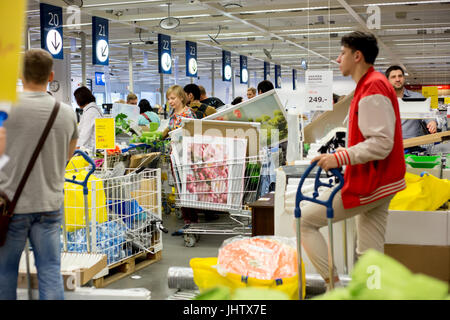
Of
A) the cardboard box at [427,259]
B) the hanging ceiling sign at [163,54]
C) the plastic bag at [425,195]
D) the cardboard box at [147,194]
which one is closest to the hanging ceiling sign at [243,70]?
the hanging ceiling sign at [163,54]

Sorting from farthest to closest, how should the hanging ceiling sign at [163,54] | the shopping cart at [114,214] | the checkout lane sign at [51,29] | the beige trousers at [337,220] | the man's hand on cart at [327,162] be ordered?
the hanging ceiling sign at [163,54], the checkout lane sign at [51,29], the shopping cart at [114,214], the beige trousers at [337,220], the man's hand on cart at [327,162]

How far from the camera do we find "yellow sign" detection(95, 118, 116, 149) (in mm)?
5316

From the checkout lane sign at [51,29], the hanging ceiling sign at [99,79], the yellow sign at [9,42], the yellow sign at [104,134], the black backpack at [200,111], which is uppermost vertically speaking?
the hanging ceiling sign at [99,79]

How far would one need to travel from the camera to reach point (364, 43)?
2.90 metres

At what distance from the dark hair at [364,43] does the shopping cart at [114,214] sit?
215cm

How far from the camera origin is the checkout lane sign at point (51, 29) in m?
9.61

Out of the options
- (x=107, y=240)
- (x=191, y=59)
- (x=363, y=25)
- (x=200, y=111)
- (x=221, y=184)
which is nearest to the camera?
(x=107, y=240)

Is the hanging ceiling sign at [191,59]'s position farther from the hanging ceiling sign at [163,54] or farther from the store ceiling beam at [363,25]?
the store ceiling beam at [363,25]

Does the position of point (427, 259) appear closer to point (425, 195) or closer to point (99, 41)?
point (425, 195)

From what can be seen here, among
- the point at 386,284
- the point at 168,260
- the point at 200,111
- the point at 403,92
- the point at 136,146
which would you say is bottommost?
the point at 168,260

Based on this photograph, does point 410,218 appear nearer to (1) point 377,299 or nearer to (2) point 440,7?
(1) point 377,299

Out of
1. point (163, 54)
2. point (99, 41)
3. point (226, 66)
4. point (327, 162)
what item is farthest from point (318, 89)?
point (226, 66)

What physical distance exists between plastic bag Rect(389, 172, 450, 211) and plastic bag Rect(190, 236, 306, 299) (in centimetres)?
142

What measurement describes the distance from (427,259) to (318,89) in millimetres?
2388
